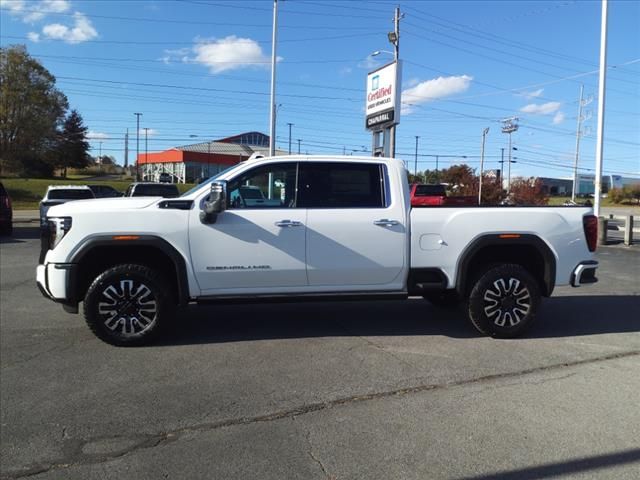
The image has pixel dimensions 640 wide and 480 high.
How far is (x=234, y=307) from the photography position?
7652 mm

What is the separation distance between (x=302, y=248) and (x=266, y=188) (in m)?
0.77

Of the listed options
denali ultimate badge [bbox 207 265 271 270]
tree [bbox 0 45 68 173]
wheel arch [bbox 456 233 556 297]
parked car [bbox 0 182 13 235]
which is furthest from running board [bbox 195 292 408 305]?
tree [bbox 0 45 68 173]

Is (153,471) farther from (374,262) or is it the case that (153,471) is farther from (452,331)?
(452,331)

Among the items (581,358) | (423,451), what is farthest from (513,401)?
(581,358)

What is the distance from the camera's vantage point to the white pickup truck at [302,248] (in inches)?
220

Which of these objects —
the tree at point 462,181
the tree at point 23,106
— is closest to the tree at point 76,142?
the tree at point 23,106

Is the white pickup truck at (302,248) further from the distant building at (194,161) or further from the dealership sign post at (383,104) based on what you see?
the distant building at (194,161)

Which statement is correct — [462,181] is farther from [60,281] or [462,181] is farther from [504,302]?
[60,281]

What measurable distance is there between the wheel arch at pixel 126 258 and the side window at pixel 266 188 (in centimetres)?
82

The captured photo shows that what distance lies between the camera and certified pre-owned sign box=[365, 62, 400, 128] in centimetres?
2700

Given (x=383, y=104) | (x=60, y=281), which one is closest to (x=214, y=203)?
(x=60, y=281)

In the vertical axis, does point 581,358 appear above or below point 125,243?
below

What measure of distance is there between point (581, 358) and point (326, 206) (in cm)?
300

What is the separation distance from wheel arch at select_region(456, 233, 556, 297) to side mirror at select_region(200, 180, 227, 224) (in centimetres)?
265
